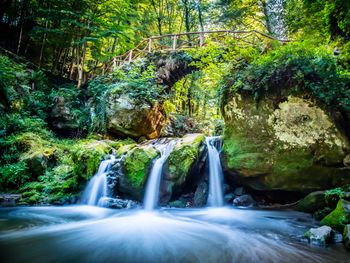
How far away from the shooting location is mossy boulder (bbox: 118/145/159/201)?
733cm

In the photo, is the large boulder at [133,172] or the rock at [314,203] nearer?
the rock at [314,203]

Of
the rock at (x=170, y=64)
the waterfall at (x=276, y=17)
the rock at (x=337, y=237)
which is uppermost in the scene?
the waterfall at (x=276, y=17)

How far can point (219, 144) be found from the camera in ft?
28.7

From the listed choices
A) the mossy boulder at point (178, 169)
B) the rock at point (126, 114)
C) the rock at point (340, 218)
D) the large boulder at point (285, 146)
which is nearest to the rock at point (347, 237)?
the rock at point (340, 218)

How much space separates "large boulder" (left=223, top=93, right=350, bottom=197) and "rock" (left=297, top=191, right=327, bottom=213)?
61cm

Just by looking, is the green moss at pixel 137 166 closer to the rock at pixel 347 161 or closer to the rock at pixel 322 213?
the rock at pixel 322 213

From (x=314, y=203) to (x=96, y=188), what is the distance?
19.8ft

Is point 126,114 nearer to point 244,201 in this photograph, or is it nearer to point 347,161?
point 244,201

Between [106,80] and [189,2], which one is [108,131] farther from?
[189,2]

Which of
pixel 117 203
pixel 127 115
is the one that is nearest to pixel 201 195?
pixel 117 203

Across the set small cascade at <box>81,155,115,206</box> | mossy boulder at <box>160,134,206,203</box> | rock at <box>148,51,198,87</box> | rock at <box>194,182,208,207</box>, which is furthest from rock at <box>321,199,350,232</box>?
rock at <box>148,51,198,87</box>

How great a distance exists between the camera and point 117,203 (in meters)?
7.11

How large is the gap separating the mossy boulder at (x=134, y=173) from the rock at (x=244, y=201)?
9.34 ft

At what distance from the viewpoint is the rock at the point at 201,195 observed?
7.47 meters
